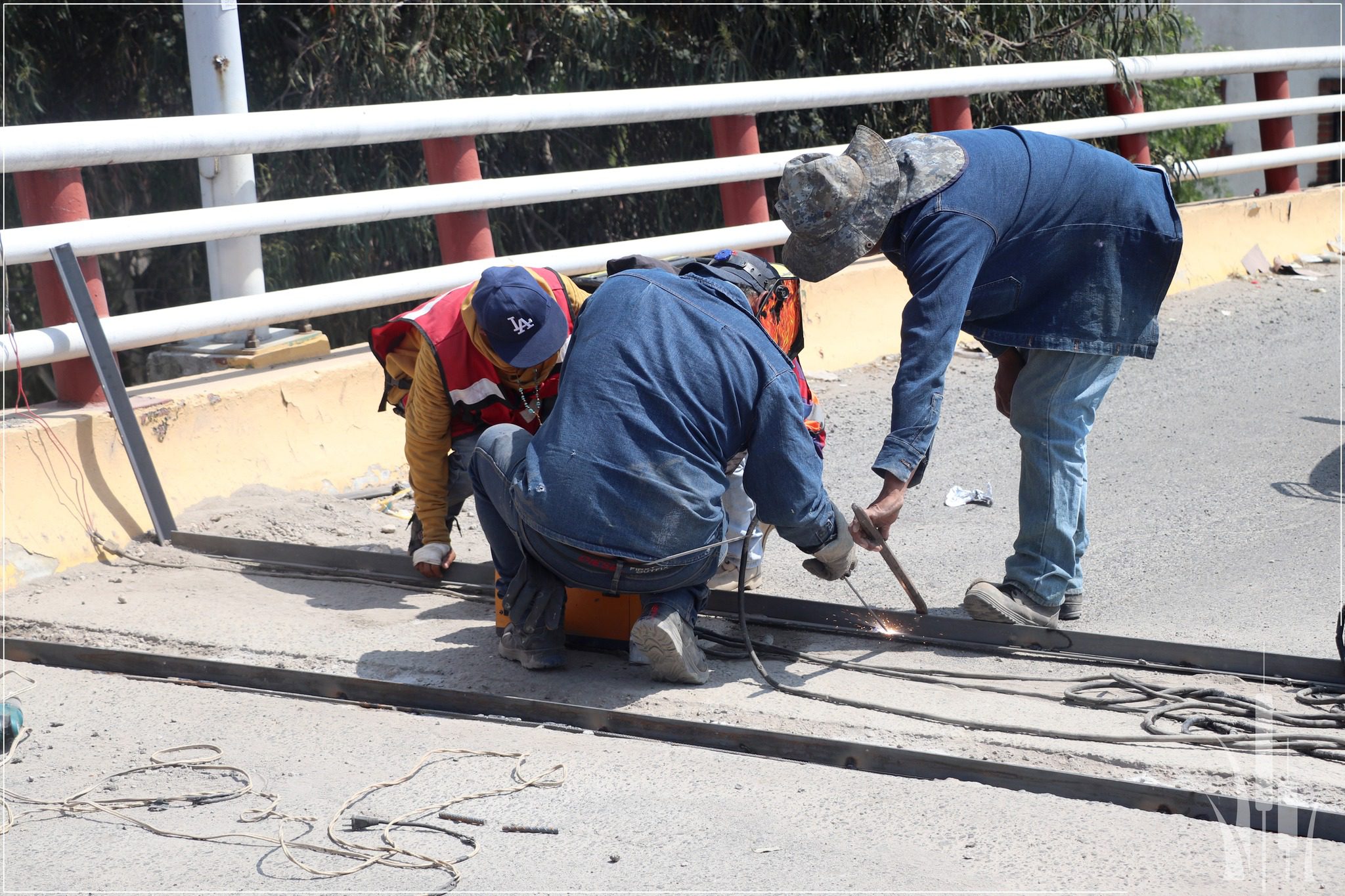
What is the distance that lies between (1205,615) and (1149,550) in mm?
627

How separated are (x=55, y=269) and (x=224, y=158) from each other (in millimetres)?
1300

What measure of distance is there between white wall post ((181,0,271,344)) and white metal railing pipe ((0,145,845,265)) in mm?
232

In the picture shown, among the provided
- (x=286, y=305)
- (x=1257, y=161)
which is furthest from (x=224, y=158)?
(x=1257, y=161)

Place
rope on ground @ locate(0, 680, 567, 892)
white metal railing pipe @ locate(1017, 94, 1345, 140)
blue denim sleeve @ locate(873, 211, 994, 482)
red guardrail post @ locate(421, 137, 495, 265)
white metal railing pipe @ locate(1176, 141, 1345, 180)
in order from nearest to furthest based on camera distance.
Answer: rope on ground @ locate(0, 680, 567, 892) → blue denim sleeve @ locate(873, 211, 994, 482) → red guardrail post @ locate(421, 137, 495, 265) → white metal railing pipe @ locate(1017, 94, 1345, 140) → white metal railing pipe @ locate(1176, 141, 1345, 180)

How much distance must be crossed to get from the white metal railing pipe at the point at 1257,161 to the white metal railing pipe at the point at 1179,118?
0.27 m

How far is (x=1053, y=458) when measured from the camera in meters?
4.04

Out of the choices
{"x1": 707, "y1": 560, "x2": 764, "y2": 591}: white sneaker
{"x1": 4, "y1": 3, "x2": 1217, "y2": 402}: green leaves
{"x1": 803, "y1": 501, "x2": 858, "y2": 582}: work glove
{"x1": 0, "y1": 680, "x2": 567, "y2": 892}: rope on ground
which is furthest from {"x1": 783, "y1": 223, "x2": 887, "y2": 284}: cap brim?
{"x1": 4, "y1": 3, "x2": 1217, "y2": 402}: green leaves

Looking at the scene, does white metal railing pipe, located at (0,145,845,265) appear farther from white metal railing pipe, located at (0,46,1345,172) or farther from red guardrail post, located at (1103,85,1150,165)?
red guardrail post, located at (1103,85,1150,165)

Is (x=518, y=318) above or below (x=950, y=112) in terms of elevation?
below

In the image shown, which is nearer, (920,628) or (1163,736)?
(1163,736)

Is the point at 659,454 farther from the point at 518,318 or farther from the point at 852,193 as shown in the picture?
the point at 852,193

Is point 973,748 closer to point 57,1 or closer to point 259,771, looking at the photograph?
point 259,771

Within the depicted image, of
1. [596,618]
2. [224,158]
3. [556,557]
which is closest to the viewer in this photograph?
[556,557]

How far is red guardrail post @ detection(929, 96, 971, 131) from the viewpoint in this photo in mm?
7832
